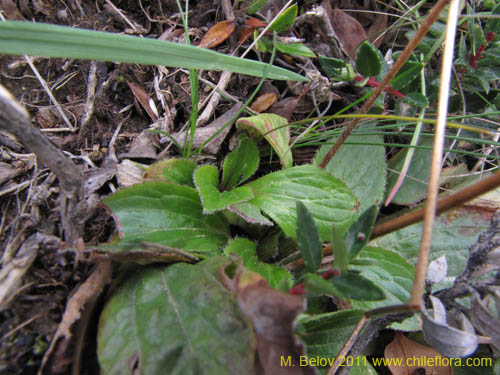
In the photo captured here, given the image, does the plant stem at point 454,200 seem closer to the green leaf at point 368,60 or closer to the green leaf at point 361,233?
the green leaf at point 361,233

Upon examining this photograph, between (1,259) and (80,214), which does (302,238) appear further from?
(1,259)

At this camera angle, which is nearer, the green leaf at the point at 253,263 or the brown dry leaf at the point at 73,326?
the brown dry leaf at the point at 73,326

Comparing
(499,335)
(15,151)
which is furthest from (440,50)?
(15,151)

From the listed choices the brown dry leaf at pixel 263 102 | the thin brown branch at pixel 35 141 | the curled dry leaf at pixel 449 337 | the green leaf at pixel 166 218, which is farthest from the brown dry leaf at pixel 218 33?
the curled dry leaf at pixel 449 337

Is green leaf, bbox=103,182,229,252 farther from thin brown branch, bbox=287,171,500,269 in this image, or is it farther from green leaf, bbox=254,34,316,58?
green leaf, bbox=254,34,316,58

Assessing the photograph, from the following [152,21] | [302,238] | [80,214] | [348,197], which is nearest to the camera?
[302,238]
